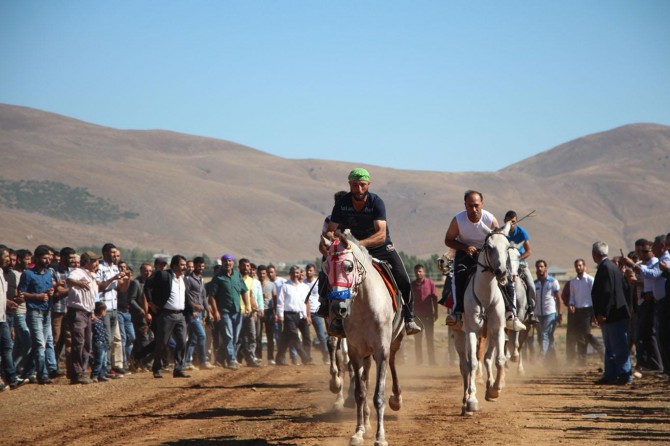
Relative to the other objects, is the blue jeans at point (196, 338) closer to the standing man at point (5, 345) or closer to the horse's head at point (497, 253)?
the standing man at point (5, 345)

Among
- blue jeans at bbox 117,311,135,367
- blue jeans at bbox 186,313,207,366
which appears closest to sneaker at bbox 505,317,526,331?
blue jeans at bbox 186,313,207,366

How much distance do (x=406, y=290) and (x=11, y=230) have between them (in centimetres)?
10617

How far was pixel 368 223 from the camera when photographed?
12.7m

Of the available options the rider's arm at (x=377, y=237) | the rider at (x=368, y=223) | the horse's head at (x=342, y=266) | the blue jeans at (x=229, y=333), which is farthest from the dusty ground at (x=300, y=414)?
the blue jeans at (x=229, y=333)

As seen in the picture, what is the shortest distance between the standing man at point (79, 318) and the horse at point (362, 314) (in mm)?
7958

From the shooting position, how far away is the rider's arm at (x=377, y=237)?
12.1 metres

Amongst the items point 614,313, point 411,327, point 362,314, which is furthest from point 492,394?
point 614,313

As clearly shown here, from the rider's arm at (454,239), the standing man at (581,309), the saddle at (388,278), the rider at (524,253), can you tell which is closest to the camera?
the saddle at (388,278)

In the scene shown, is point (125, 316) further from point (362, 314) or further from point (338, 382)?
point (362, 314)

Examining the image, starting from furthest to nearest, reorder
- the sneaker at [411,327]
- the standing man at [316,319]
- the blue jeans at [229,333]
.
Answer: the standing man at [316,319] → the blue jeans at [229,333] → the sneaker at [411,327]

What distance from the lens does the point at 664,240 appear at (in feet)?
63.3

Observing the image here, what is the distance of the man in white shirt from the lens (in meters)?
25.0

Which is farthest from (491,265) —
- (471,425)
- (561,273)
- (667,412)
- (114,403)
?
(561,273)

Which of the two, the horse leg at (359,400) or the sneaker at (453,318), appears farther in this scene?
the sneaker at (453,318)
